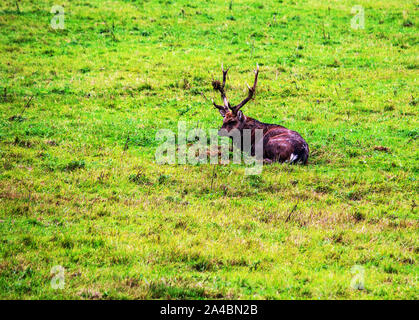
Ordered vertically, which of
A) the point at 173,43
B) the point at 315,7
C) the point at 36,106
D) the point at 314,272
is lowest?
the point at 314,272

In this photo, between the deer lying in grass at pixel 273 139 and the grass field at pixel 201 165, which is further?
the deer lying in grass at pixel 273 139

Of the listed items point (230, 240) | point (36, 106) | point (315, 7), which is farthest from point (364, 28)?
point (230, 240)

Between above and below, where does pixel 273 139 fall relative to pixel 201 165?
above

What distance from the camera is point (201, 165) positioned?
12.0m

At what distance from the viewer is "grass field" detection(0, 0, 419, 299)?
6953 millimetres

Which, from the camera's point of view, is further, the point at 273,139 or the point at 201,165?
the point at 273,139

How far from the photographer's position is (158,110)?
652 inches

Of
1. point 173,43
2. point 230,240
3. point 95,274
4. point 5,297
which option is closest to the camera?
point 5,297

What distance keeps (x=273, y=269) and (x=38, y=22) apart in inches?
871

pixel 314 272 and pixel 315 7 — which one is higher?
pixel 315 7

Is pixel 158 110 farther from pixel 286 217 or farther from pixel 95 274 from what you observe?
pixel 95 274

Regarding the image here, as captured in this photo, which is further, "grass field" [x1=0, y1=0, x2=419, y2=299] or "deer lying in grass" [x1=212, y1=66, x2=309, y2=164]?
"deer lying in grass" [x1=212, y1=66, x2=309, y2=164]

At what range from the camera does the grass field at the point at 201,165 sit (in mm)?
6953

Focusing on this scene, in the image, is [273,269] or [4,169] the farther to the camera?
[4,169]
